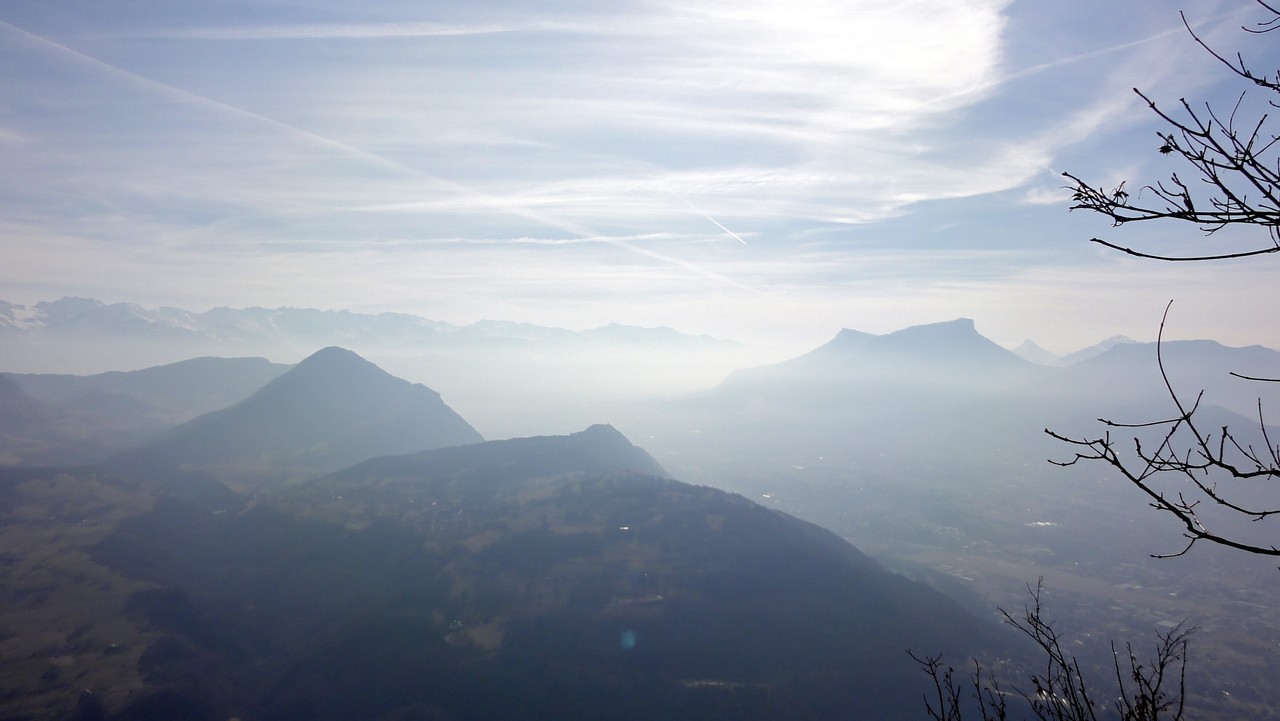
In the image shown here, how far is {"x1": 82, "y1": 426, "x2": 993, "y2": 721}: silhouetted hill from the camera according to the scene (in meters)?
63.1

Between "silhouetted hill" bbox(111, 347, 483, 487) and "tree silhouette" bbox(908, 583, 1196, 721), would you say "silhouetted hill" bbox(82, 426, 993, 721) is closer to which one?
"silhouetted hill" bbox(111, 347, 483, 487)

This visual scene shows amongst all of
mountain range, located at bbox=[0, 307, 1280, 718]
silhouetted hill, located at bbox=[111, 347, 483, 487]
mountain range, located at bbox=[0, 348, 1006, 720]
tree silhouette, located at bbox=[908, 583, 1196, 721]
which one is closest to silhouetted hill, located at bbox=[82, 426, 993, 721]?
mountain range, located at bbox=[0, 348, 1006, 720]

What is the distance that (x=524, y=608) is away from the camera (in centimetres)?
7756

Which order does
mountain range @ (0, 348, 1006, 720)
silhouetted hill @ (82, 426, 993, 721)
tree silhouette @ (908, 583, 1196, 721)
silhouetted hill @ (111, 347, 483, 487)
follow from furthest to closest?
silhouetted hill @ (111, 347, 483, 487)
silhouetted hill @ (82, 426, 993, 721)
mountain range @ (0, 348, 1006, 720)
tree silhouette @ (908, 583, 1196, 721)

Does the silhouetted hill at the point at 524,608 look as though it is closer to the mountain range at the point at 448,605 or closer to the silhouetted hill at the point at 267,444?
the mountain range at the point at 448,605

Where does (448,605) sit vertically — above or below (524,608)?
below

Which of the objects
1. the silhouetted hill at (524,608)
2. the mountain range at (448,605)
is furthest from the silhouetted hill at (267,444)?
the silhouetted hill at (524,608)

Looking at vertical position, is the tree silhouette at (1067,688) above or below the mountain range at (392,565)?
above

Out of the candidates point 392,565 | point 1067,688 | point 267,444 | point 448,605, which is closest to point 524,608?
point 448,605

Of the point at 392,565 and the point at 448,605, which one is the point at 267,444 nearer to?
the point at 392,565

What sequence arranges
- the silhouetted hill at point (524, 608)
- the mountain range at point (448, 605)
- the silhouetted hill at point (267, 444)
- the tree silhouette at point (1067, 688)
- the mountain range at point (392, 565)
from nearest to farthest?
the tree silhouette at point (1067, 688) < the mountain range at point (448, 605) < the silhouetted hill at point (524, 608) < the mountain range at point (392, 565) < the silhouetted hill at point (267, 444)

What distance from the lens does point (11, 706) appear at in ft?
191

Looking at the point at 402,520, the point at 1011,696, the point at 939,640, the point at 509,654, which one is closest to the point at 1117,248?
the point at 509,654

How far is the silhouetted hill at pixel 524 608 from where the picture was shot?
207 ft
